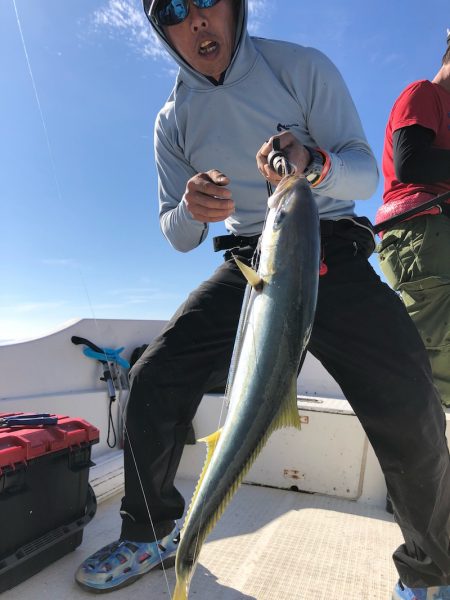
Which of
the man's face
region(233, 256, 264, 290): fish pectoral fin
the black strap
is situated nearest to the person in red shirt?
the black strap

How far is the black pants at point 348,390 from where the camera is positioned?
6.47ft

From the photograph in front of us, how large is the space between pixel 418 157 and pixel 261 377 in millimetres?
1944

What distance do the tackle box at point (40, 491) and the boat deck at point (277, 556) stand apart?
145 mm

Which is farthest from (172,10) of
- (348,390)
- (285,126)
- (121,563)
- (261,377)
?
(121,563)

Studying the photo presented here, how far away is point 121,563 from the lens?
2.32m

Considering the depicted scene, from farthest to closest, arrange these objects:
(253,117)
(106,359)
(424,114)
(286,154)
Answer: (106,359) → (424,114) → (253,117) → (286,154)

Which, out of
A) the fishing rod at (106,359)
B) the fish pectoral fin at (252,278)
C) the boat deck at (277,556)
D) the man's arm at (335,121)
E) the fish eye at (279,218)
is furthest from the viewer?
the fishing rod at (106,359)

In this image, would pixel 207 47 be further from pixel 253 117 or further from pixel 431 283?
pixel 431 283

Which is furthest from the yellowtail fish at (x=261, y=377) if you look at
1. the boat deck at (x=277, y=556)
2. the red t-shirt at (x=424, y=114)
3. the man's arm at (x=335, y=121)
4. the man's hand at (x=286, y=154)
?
the red t-shirt at (x=424, y=114)

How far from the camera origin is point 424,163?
270 centimetres

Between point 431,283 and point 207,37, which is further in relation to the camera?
point 431,283

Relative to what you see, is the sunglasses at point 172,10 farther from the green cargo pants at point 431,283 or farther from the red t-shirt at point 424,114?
the green cargo pants at point 431,283

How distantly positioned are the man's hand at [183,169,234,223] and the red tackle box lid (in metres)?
1.46

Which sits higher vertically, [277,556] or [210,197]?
[210,197]
